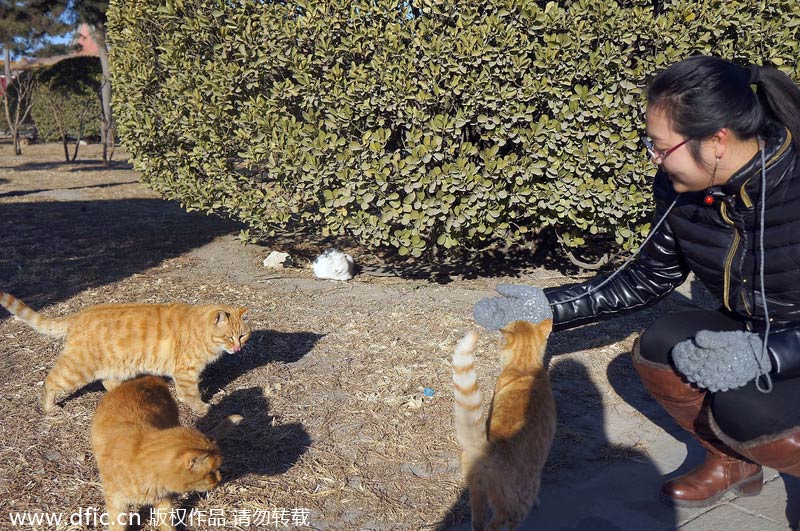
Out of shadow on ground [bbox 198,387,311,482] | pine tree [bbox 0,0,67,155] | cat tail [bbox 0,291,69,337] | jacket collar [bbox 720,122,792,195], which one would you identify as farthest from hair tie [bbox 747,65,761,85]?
pine tree [bbox 0,0,67,155]

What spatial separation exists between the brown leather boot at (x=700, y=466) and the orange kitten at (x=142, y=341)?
251 centimetres

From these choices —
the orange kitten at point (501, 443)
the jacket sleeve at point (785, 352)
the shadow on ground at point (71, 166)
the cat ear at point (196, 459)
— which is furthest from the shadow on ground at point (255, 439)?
the shadow on ground at point (71, 166)

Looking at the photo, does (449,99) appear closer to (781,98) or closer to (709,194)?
(709,194)

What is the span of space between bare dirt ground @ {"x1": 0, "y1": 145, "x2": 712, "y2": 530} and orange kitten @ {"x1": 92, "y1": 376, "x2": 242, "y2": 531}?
0.27 metres

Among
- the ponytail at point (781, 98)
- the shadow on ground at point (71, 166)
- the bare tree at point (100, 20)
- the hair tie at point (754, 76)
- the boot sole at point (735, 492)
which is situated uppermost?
the bare tree at point (100, 20)

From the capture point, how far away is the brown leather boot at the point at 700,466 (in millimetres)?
3053

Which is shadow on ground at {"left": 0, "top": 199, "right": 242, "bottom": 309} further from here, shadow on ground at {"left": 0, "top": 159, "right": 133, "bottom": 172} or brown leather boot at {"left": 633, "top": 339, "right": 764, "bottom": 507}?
shadow on ground at {"left": 0, "top": 159, "right": 133, "bottom": 172}

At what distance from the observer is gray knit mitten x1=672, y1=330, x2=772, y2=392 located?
2.46 metres

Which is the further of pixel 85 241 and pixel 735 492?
pixel 85 241

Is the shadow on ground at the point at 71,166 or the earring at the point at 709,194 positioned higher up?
the earring at the point at 709,194

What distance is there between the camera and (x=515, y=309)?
11.1 feet

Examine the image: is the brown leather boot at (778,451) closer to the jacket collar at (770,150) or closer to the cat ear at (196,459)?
the jacket collar at (770,150)

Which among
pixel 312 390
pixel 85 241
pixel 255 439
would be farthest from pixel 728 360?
pixel 85 241

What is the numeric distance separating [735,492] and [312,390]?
2.46m
